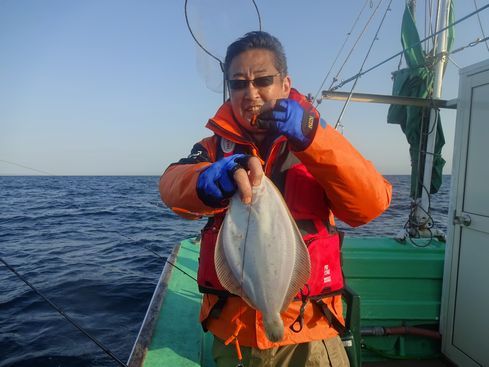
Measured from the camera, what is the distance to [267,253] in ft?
5.91

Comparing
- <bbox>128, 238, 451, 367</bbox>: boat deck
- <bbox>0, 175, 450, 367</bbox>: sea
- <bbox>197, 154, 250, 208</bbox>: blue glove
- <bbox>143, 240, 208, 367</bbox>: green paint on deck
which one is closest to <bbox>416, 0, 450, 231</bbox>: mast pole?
<bbox>128, 238, 451, 367</bbox>: boat deck

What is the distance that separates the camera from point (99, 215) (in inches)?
788

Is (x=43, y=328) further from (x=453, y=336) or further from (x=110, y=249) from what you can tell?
(x=453, y=336)

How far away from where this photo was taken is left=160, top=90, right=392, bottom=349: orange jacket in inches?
72.2

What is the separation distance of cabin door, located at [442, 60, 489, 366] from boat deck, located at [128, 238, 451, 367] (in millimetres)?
550

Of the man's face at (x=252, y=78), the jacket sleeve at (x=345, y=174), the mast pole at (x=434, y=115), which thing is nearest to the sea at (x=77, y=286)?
the man's face at (x=252, y=78)

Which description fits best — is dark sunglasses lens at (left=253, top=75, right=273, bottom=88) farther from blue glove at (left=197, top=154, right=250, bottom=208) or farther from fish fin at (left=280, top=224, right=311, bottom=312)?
fish fin at (left=280, top=224, right=311, bottom=312)

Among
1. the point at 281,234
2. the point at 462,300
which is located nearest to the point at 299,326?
the point at 281,234

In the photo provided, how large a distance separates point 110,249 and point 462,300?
33.9ft

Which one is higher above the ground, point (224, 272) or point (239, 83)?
point (239, 83)

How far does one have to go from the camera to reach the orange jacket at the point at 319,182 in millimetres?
1834

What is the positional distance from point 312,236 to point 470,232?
228cm

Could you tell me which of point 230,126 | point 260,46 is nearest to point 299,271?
point 230,126

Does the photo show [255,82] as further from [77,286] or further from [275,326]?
[77,286]
